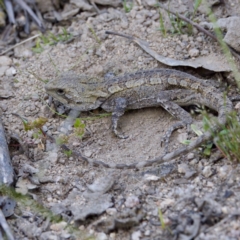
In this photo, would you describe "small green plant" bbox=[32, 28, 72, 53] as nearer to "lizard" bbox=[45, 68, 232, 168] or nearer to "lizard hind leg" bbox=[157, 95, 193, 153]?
"lizard" bbox=[45, 68, 232, 168]

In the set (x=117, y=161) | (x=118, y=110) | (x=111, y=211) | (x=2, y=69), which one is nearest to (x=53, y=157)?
(x=117, y=161)

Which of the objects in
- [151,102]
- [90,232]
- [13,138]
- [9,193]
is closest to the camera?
[90,232]

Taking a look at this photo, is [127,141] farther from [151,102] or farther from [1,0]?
[1,0]

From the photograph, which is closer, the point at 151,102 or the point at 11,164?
the point at 11,164

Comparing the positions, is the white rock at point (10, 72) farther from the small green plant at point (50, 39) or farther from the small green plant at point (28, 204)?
the small green plant at point (28, 204)

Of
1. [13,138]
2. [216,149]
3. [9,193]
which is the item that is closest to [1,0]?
[13,138]

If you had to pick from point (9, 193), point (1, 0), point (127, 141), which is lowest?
point (127, 141)

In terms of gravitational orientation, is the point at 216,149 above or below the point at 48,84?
below

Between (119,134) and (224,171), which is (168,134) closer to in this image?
(119,134)
